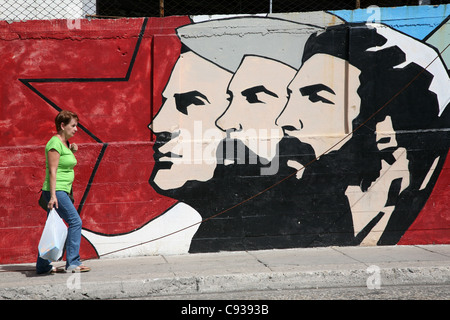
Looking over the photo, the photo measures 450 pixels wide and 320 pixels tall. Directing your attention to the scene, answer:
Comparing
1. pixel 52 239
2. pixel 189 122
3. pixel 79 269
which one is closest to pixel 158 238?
pixel 79 269

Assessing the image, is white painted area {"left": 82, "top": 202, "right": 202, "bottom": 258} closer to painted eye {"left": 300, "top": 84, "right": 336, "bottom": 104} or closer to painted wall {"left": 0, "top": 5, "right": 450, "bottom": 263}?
painted wall {"left": 0, "top": 5, "right": 450, "bottom": 263}

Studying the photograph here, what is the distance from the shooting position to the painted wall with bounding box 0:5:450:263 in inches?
284

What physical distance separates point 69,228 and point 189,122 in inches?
80.9

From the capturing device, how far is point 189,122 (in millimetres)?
7355

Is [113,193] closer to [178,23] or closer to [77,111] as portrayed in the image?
[77,111]

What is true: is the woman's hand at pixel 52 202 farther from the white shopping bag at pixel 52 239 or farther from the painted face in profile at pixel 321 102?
the painted face in profile at pixel 321 102

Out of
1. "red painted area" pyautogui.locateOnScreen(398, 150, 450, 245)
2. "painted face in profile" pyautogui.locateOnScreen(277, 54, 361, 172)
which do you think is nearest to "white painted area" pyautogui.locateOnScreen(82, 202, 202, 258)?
"painted face in profile" pyautogui.locateOnScreen(277, 54, 361, 172)

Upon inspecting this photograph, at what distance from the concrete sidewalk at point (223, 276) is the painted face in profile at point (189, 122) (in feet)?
3.84

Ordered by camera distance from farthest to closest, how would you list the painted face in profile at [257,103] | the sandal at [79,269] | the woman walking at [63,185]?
the painted face in profile at [257,103] → the sandal at [79,269] → the woman walking at [63,185]

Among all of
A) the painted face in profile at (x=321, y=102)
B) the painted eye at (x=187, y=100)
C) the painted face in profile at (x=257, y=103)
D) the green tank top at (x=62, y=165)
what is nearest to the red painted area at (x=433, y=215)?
the painted face in profile at (x=321, y=102)

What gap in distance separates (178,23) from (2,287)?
12.3 feet

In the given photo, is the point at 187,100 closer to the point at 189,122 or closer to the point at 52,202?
the point at 189,122

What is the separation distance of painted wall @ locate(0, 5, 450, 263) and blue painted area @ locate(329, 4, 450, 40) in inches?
0.7

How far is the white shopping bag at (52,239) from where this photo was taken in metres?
6.00
